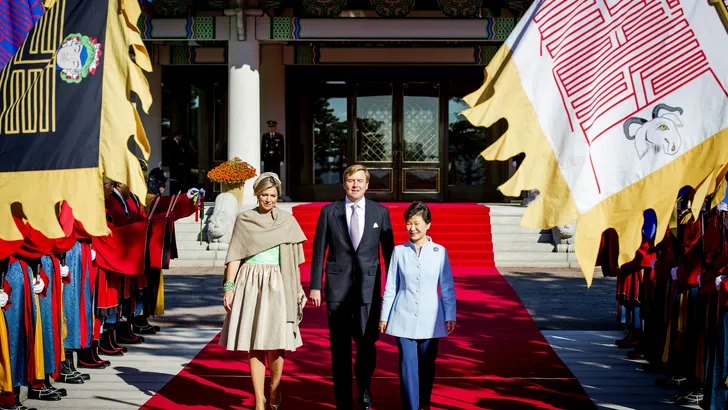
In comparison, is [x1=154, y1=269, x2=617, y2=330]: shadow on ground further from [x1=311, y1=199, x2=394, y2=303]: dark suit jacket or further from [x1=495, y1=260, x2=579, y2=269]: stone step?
[x1=311, y1=199, x2=394, y2=303]: dark suit jacket

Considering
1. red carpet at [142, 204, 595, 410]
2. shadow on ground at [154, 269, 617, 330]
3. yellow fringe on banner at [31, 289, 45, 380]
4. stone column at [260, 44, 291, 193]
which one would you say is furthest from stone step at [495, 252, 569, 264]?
yellow fringe on banner at [31, 289, 45, 380]

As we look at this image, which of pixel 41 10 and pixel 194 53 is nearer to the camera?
pixel 41 10

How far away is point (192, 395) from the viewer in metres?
6.14

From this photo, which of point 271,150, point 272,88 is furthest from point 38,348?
point 272,88

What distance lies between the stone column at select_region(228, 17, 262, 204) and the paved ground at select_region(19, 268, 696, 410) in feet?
12.0

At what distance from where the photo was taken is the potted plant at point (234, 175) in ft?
48.4

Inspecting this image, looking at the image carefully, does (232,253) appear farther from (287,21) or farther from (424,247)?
(287,21)

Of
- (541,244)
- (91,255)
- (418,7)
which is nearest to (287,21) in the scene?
(418,7)

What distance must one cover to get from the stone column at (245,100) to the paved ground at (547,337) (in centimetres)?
367

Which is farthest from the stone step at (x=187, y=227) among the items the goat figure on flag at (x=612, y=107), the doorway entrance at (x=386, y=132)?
the goat figure on flag at (x=612, y=107)

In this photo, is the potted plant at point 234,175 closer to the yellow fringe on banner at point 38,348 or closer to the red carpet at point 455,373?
the red carpet at point 455,373

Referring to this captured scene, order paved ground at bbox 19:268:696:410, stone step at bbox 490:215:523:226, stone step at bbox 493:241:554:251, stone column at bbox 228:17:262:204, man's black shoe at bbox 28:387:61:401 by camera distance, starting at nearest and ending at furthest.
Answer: man's black shoe at bbox 28:387:61:401 < paved ground at bbox 19:268:696:410 < stone step at bbox 493:241:554:251 < stone step at bbox 490:215:523:226 < stone column at bbox 228:17:262:204

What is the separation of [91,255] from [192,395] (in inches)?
59.1

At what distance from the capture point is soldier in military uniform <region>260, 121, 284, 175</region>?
17391mm
